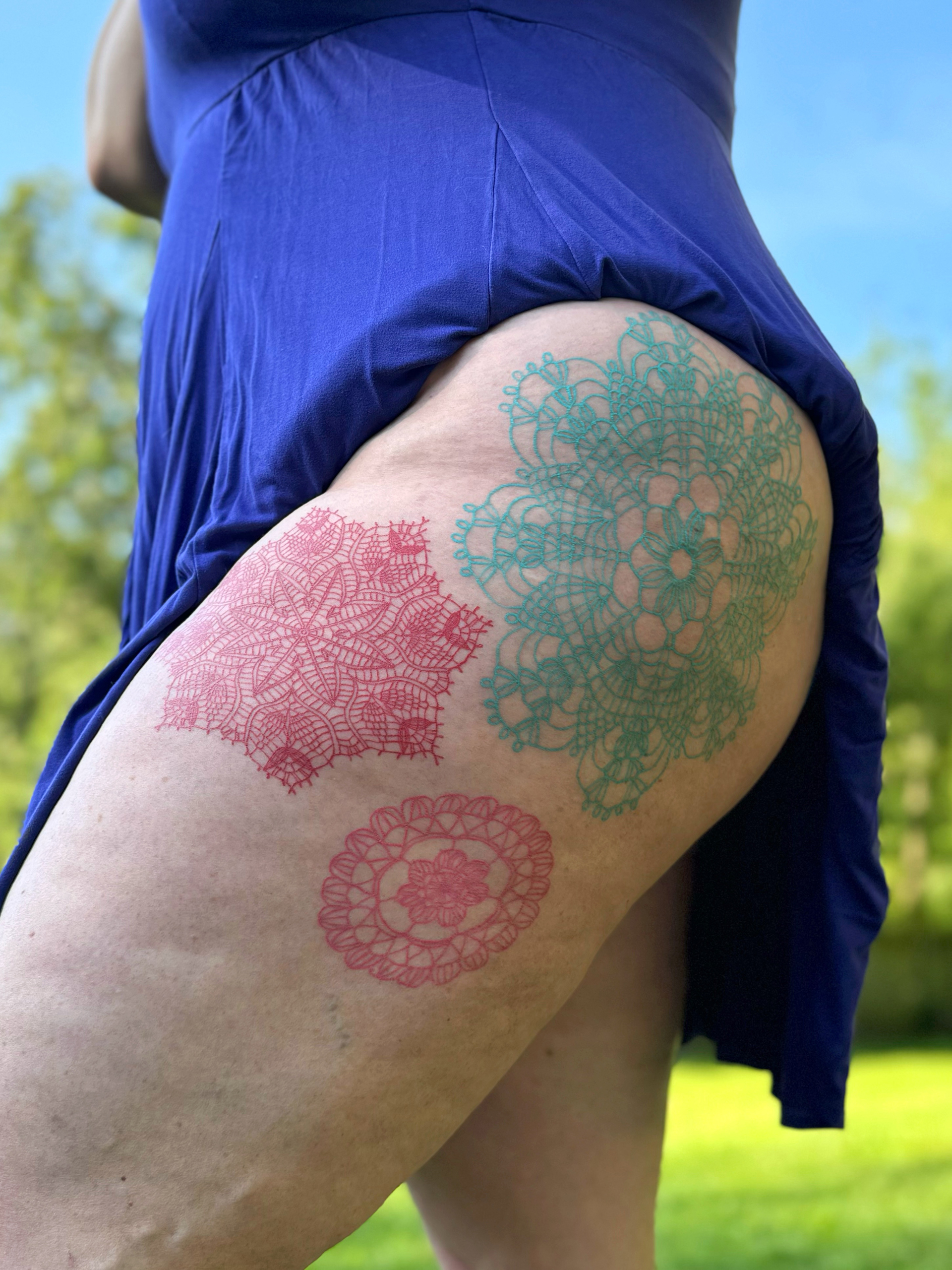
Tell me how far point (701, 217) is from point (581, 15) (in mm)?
227

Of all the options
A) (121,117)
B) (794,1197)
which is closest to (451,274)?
(121,117)

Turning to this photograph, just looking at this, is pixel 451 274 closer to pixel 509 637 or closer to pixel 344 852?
pixel 509 637

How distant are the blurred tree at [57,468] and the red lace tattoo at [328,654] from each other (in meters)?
8.55

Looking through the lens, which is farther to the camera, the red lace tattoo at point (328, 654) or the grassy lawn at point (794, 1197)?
the grassy lawn at point (794, 1197)

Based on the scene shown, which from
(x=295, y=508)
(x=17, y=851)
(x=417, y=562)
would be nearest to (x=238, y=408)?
(x=295, y=508)

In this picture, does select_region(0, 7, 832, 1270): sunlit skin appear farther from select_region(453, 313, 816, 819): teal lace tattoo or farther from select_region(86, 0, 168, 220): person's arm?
select_region(86, 0, 168, 220): person's arm

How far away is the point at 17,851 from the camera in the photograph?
79 cm

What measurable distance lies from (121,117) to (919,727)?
10441 millimetres

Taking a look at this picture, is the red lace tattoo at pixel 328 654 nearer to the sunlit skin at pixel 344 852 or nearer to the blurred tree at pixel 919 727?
the sunlit skin at pixel 344 852

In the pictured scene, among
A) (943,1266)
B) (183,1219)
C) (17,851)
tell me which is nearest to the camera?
(183,1219)

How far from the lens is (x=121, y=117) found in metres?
1.33

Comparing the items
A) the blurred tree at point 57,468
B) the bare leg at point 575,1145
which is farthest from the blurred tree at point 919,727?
the bare leg at point 575,1145

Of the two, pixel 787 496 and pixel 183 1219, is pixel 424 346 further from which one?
pixel 183 1219

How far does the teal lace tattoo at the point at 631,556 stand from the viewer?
2.42 feet
